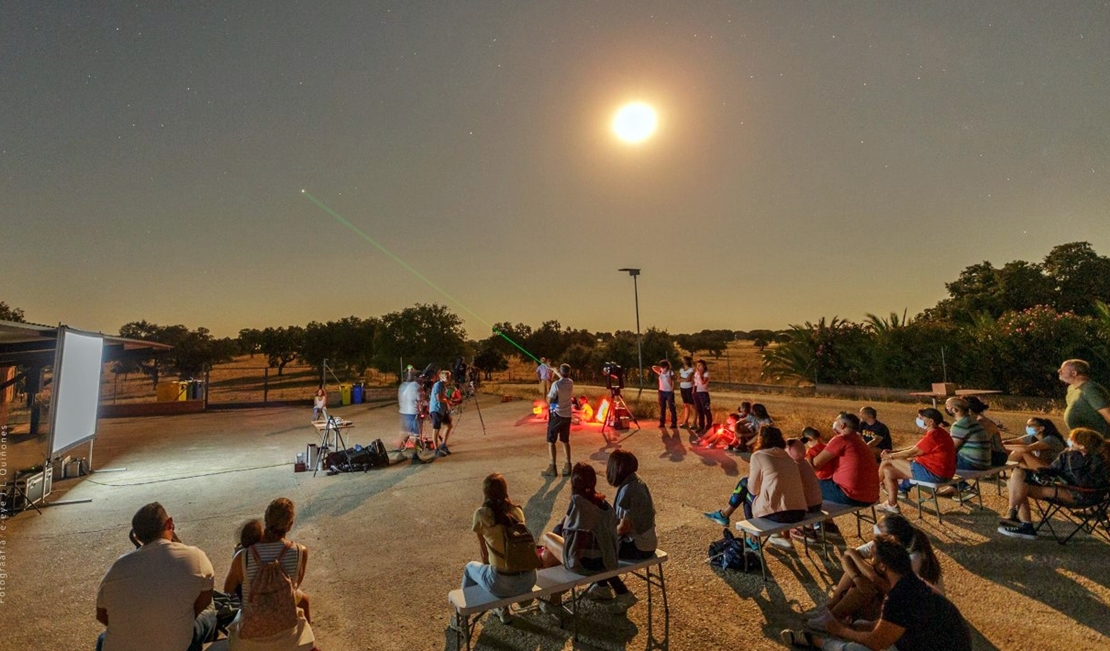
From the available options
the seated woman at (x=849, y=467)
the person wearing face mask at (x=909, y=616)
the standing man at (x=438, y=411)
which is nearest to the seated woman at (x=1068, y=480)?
the seated woman at (x=849, y=467)

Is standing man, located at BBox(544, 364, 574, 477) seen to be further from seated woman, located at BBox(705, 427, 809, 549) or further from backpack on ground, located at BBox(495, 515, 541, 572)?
backpack on ground, located at BBox(495, 515, 541, 572)

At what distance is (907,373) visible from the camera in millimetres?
21281

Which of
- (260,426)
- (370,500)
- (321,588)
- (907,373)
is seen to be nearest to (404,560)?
(321,588)

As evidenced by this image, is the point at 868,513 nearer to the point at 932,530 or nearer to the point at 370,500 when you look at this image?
the point at 932,530

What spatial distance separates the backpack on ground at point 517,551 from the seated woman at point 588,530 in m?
0.36

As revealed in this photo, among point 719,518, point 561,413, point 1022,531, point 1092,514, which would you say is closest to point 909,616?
point 719,518

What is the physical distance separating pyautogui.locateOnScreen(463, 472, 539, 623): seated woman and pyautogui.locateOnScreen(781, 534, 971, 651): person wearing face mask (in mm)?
2065

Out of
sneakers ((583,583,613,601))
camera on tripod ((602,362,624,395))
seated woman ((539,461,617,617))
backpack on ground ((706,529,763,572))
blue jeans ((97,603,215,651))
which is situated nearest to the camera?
blue jeans ((97,603,215,651))

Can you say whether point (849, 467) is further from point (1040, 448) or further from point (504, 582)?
point (504, 582)

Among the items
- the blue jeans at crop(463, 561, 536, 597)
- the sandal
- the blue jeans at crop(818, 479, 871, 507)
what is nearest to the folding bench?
the blue jeans at crop(463, 561, 536, 597)

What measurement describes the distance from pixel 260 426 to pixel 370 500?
35.9ft

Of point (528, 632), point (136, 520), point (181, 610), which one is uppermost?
point (136, 520)

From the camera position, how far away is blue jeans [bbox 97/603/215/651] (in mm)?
3150

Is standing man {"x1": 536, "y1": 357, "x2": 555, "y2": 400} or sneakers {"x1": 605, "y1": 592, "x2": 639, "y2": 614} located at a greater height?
standing man {"x1": 536, "y1": 357, "x2": 555, "y2": 400}
